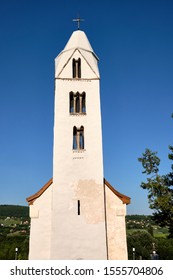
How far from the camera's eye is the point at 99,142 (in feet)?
56.6

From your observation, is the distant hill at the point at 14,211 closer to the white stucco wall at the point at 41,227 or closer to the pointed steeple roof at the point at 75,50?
the white stucco wall at the point at 41,227

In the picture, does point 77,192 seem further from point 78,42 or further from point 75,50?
point 78,42

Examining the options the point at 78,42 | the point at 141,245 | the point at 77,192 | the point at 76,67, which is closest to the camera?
the point at 77,192

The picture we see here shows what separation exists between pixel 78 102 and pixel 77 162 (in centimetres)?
474

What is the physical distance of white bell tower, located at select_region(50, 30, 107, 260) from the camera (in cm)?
1525

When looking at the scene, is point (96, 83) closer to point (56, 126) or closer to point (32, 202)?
point (56, 126)

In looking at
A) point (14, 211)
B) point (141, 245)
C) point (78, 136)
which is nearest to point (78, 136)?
point (78, 136)

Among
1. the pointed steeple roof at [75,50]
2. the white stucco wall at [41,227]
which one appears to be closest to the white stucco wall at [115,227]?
the white stucco wall at [41,227]

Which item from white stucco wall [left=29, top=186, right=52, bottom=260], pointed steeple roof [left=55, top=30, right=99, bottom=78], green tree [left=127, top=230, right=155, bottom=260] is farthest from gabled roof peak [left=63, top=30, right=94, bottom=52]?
green tree [left=127, top=230, right=155, bottom=260]

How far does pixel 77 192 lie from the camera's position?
1625 cm

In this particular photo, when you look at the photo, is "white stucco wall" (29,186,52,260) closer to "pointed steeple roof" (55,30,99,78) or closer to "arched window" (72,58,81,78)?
"arched window" (72,58,81,78)
